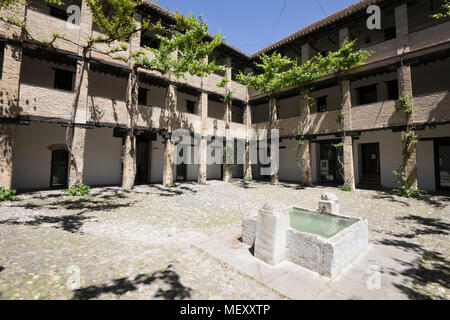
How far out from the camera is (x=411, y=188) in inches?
414

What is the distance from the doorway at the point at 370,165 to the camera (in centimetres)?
1405

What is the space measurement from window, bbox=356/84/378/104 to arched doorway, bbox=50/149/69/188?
65.6 ft

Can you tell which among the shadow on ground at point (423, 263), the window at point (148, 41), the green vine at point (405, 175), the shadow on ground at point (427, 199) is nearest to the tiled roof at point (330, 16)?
the window at point (148, 41)

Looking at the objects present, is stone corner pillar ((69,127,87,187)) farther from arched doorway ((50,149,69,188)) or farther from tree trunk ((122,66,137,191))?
arched doorway ((50,149,69,188))

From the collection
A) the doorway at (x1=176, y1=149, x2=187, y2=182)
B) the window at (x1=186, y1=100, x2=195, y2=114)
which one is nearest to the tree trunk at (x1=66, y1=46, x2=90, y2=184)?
the doorway at (x1=176, y1=149, x2=187, y2=182)

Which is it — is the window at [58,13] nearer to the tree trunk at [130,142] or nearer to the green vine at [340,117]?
the tree trunk at [130,142]

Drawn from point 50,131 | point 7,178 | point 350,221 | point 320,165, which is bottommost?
point 350,221

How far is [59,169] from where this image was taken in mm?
12227

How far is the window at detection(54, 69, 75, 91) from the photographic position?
1148 cm

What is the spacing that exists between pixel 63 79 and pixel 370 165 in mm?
20847

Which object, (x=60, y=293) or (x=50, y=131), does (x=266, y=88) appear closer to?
(x=50, y=131)

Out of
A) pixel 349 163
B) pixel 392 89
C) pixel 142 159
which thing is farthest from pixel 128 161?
pixel 392 89
